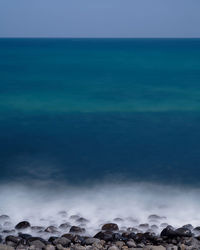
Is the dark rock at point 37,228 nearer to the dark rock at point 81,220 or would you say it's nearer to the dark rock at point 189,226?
the dark rock at point 81,220

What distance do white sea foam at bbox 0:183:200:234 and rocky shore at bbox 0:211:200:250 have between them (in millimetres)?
259

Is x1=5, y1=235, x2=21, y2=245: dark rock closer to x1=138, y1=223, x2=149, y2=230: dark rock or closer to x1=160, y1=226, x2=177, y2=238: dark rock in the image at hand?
x1=138, y1=223, x2=149, y2=230: dark rock

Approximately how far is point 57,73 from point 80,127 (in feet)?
72.1

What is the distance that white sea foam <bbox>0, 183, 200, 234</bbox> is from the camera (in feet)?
30.8

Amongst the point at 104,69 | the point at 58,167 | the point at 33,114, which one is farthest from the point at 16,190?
the point at 104,69

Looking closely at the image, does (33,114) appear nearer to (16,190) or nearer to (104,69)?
(16,190)

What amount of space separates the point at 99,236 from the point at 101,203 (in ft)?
6.93

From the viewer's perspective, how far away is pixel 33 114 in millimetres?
20609

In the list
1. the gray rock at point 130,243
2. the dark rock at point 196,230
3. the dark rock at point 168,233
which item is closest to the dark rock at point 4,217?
the gray rock at point 130,243

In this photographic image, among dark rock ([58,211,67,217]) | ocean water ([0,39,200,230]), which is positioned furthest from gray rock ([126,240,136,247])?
dark rock ([58,211,67,217])

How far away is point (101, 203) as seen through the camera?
33.8 ft

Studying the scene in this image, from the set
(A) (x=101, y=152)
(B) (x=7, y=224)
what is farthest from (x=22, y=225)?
(A) (x=101, y=152)

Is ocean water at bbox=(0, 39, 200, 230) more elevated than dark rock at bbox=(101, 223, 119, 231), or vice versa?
ocean water at bbox=(0, 39, 200, 230)

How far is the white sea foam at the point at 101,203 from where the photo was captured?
30.8ft
